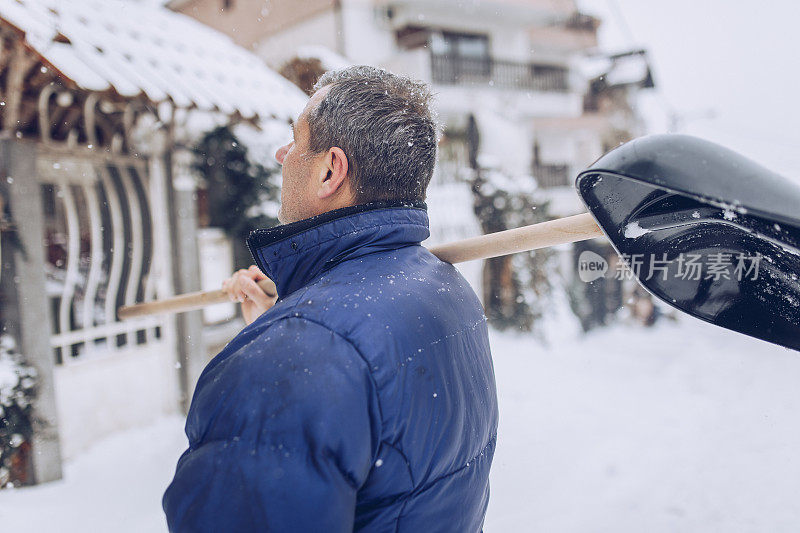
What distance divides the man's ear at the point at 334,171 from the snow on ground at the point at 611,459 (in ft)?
9.64

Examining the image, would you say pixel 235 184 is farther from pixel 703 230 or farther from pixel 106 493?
pixel 703 230

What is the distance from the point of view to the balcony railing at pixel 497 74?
14.1m

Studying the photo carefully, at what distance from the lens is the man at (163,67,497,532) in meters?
0.79

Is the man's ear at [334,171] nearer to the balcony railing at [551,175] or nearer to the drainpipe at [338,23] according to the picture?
the drainpipe at [338,23]

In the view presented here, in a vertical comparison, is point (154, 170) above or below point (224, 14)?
below

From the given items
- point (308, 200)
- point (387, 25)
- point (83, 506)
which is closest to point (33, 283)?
point (83, 506)

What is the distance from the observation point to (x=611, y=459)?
4.16 metres

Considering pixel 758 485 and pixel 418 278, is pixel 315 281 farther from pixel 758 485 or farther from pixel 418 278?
pixel 758 485

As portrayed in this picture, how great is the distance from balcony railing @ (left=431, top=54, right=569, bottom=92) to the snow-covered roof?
362 inches

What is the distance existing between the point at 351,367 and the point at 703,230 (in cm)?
88

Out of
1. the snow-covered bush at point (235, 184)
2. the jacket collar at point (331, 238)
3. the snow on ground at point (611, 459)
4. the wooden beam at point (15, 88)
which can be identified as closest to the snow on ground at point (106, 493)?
the snow on ground at point (611, 459)

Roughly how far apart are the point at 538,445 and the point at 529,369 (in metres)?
2.13

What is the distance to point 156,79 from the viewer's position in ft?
12.0

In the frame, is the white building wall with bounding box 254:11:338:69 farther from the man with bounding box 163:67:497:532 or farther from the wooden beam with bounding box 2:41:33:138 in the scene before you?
the man with bounding box 163:67:497:532
